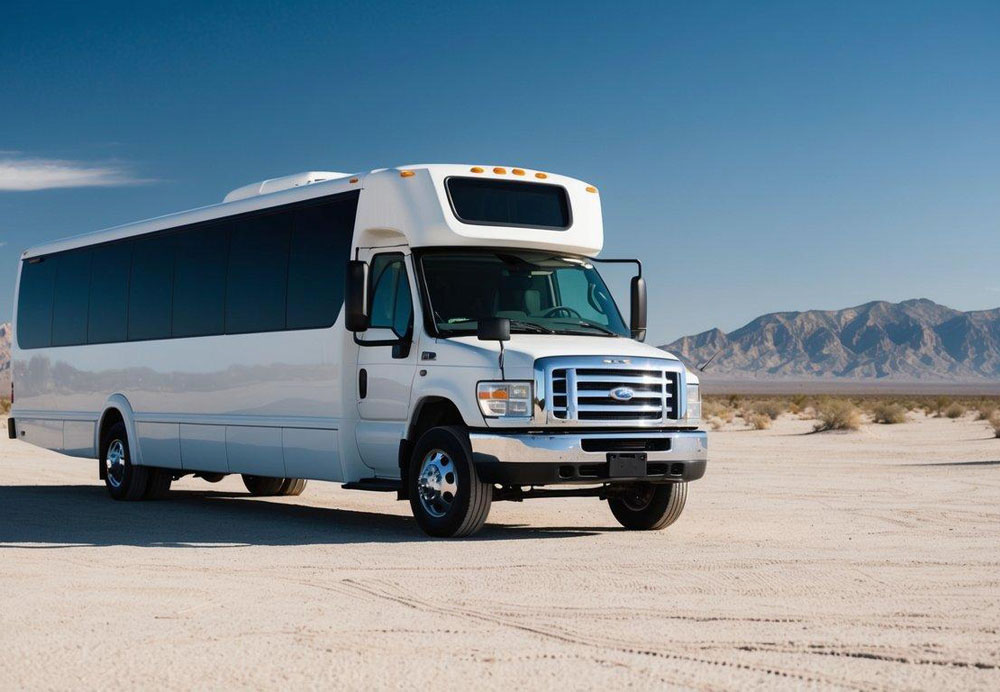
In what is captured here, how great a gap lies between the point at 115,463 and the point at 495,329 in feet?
26.8

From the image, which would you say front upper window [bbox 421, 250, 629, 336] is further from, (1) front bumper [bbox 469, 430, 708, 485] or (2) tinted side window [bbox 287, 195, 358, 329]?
(1) front bumper [bbox 469, 430, 708, 485]

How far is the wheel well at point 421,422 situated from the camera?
14148 mm

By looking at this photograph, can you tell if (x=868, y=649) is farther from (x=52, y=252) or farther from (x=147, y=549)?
(x=52, y=252)

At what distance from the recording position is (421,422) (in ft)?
47.2

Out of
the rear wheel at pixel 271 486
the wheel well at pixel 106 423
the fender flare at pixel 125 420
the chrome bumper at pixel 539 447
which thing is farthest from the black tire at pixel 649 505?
the wheel well at pixel 106 423

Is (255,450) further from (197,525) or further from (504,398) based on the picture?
(504,398)

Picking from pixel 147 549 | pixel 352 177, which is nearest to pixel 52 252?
pixel 352 177

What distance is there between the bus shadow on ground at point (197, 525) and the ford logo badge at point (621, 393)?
1.77 meters

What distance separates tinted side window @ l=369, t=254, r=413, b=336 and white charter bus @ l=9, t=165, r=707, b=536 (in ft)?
0.06

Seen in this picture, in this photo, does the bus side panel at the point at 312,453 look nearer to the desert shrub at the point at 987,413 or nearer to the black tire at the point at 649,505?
the black tire at the point at 649,505

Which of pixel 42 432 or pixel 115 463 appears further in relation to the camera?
pixel 42 432

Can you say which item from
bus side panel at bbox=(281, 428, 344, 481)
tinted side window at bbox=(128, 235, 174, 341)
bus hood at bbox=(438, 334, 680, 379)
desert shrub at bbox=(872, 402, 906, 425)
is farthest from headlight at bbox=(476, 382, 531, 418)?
desert shrub at bbox=(872, 402, 906, 425)

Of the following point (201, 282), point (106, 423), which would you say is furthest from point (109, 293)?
point (201, 282)

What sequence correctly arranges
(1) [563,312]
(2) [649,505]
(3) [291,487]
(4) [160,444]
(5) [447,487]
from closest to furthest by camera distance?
(5) [447,487]
(1) [563,312]
(2) [649,505]
(4) [160,444]
(3) [291,487]
